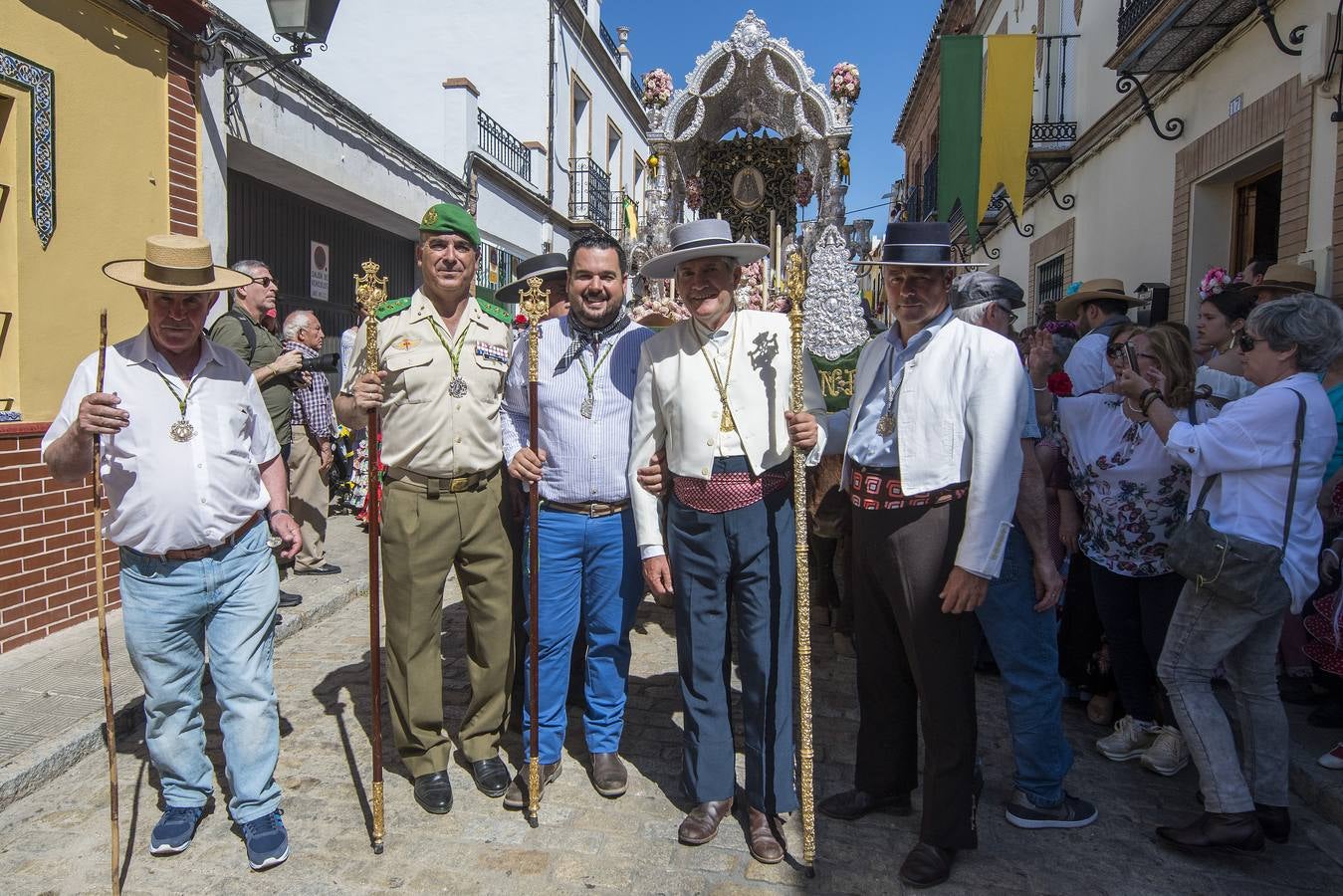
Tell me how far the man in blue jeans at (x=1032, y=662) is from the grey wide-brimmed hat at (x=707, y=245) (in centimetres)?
116

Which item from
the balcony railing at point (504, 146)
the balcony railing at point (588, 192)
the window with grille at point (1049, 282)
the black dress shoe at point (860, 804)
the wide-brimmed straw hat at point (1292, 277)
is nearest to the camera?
the black dress shoe at point (860, 804)

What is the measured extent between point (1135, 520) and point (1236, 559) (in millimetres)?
696

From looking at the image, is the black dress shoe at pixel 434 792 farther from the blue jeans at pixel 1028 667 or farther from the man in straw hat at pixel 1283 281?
the man in straw hat at pixel 1283 281

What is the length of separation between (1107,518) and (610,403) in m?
2.12

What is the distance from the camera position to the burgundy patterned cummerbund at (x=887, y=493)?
2.87m

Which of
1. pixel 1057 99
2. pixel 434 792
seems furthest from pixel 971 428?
pixel 1057 99

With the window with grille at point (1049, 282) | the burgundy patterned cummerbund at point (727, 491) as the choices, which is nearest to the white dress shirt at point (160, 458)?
the burgundy patterned cummerbund at point (727, 491)

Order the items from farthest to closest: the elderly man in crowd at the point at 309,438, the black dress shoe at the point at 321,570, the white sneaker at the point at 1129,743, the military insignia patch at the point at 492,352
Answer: the black dress shoe at the point at 321,570 → the elderly man in crowd at the point at 309,438 → the white sneaker at the point at 1129,743 → the military insignia patch at the point at 492,352

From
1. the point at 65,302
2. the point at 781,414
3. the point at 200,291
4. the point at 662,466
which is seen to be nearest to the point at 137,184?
the point at 65,302

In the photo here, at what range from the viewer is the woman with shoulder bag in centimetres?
291

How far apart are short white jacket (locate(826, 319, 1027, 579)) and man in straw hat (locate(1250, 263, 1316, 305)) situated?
2.64 metres

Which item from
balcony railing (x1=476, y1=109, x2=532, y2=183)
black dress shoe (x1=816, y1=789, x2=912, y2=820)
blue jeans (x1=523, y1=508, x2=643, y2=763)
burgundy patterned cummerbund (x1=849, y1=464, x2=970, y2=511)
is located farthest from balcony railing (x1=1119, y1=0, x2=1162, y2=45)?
balcony railing (x1=476, y1=109, x2=532, y2=183)

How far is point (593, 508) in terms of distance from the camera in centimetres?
344

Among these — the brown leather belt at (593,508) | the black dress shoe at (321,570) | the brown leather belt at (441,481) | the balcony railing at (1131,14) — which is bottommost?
the black dress shoe at (321,570)
